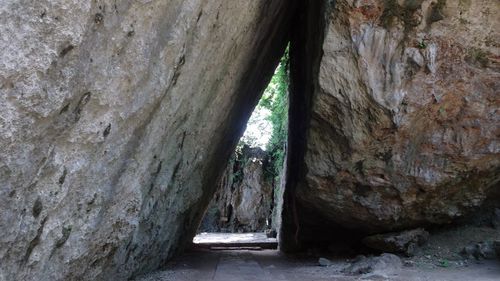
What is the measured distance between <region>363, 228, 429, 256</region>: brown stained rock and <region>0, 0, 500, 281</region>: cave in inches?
0.8

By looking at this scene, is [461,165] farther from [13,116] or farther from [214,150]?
[13,116]

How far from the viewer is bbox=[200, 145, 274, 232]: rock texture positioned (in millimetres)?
19281

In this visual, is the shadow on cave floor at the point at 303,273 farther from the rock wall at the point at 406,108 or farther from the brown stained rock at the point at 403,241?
the rock wall at the point at 406,108

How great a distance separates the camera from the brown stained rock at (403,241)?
609cm

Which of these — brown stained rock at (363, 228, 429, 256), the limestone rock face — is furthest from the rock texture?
the limestone rock face

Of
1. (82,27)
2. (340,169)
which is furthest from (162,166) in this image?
(340,169)

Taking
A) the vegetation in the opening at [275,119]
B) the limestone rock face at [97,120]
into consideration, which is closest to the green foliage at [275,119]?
the vegetation in the opening at [275,119]

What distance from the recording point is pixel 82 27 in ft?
6.93

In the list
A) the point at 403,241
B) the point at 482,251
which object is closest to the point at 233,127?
the point at 403,241

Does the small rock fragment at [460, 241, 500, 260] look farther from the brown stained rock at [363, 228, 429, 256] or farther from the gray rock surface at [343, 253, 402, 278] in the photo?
the gray rock surface at [343, 253, 402, 278]

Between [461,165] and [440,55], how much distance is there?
151 centimetres

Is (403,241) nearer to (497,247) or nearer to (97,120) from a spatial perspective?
(497,247)

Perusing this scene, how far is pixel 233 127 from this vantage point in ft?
26.0

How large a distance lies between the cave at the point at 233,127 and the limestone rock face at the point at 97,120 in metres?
0.01
